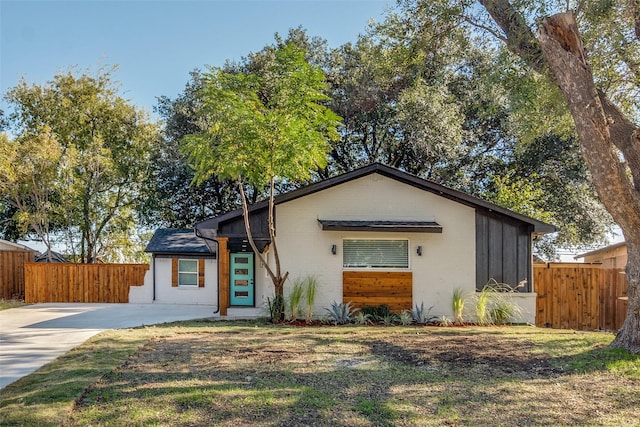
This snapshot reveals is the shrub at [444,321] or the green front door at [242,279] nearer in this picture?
the shrub at [444,321]

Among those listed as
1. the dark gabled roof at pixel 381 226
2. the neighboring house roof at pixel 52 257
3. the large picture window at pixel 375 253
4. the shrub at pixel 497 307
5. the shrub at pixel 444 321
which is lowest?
the shrub at pixel 444 321

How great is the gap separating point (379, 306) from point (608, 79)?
22.4ft

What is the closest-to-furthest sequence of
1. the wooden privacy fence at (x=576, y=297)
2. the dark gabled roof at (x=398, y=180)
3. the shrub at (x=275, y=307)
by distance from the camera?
the shrub at (x=275, y=307), the dark gabled roof at (x=398, y=180), the wooden privacy fence at (x=576, y=297)

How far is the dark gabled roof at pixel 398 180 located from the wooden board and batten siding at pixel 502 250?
9.0 inches

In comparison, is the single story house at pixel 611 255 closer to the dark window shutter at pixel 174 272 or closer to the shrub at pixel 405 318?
the shrub at pixel 405 318

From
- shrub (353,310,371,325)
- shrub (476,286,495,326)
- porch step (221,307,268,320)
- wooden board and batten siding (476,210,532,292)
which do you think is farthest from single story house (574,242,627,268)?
porch step (221,307,268,320)

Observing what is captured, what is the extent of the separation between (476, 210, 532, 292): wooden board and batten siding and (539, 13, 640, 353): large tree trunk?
17.2 ft

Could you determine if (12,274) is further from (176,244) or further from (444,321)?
(444,321)

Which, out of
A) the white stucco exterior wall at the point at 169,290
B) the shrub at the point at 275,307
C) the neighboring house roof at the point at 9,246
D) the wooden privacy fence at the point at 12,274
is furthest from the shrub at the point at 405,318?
the neighboring house roof at the point at 9,246

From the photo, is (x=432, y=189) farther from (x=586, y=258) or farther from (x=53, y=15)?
(x=586, y=258)

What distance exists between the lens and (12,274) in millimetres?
18125

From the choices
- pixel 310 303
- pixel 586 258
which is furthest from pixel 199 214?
pixel 586 258

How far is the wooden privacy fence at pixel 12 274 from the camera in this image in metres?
17.7

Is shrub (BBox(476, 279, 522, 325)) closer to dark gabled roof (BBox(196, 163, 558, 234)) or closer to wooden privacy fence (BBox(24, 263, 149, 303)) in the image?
dark gabled roof (BBox(196, 163, 558, 234))
